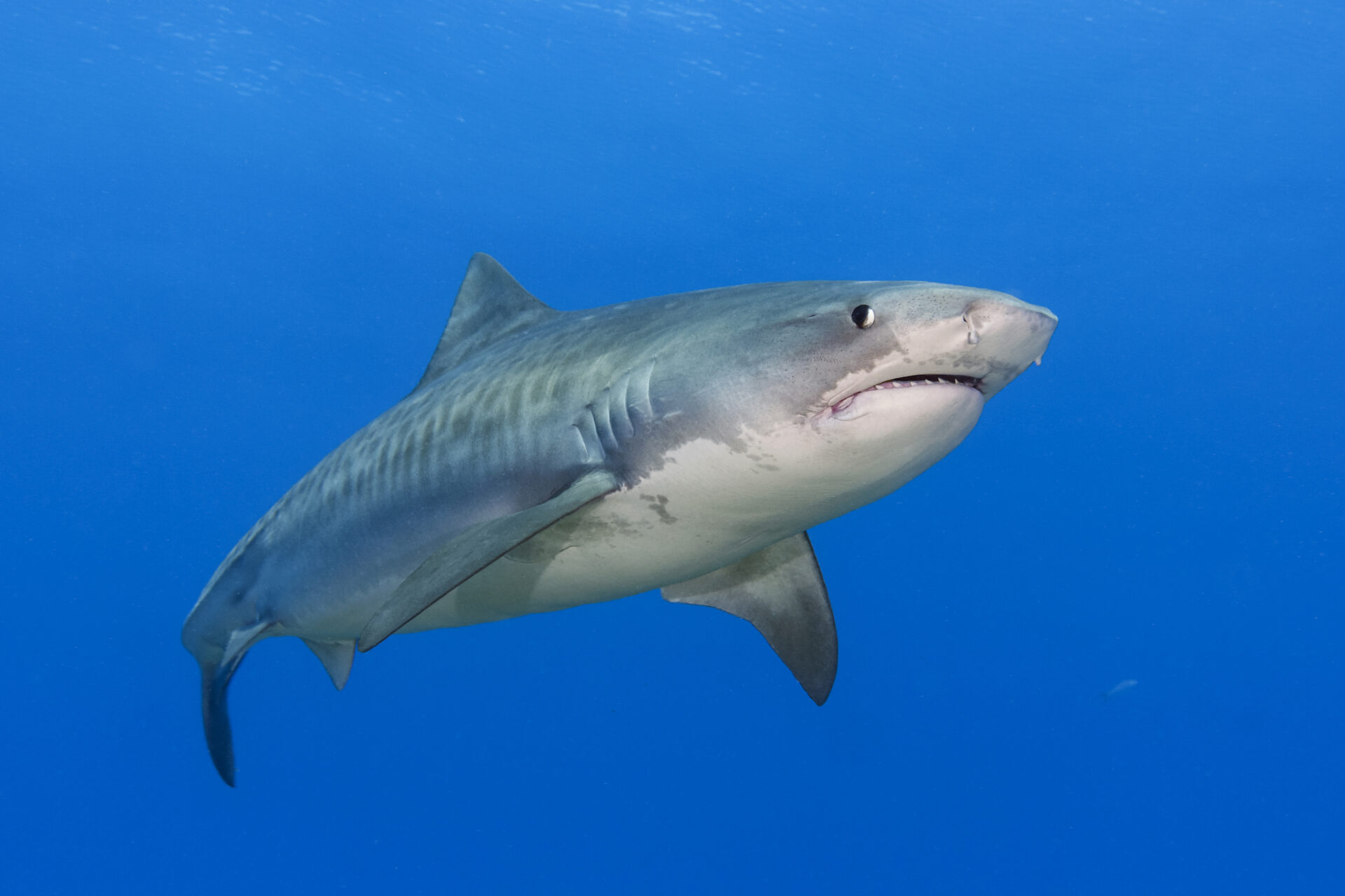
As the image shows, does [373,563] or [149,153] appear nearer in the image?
[373,563]

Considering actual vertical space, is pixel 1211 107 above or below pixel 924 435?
above

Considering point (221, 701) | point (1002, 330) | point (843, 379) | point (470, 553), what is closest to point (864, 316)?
point (843, 379)

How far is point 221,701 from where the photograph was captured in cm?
413

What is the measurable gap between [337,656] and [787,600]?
7.63ft

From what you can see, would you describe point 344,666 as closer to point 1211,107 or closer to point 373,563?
point 373,563

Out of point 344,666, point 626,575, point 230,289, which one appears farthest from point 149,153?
point 626,575

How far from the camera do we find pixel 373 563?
3.15 m

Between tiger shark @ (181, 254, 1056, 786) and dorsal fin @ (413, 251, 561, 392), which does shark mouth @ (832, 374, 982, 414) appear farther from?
dorsal fin @ (413, 251, 561, 392)

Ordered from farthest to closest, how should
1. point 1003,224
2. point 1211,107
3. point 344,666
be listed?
point 1003,224
point 1211,107
point 344,666

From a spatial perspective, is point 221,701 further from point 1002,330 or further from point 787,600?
point 1002,330

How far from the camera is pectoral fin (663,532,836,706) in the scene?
3.42 m

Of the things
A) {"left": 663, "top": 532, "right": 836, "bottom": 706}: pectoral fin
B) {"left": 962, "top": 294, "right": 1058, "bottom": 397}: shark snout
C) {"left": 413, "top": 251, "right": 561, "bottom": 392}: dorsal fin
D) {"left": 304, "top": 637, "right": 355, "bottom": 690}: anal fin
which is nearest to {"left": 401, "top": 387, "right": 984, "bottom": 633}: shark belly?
{"left": 962, "top": 294, "right": 1058, "bottom": 397}: shark snout

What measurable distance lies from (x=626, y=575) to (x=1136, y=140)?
72.3 ft

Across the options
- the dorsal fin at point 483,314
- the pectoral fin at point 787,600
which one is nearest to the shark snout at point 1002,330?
the pectoral fin at point 787,600
